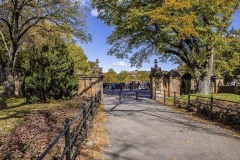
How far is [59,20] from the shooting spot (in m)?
21.0

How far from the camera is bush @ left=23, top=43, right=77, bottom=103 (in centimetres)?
1557

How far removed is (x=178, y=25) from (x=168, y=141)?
12.0m

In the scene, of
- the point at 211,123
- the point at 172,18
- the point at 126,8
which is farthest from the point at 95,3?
the point at 211,123

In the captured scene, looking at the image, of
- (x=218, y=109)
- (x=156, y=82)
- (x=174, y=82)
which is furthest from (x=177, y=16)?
(x=174, y=82)

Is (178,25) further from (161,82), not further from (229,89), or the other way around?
(229,89)

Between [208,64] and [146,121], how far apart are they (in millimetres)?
12571

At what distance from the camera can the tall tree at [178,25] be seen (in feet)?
52.7

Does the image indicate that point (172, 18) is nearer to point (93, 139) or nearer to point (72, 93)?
point (72, 93)

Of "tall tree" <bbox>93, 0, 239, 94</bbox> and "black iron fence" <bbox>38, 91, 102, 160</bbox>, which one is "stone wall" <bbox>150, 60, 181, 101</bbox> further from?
"black iron fence" <bbox>38, 91, 102, 160</bbox>

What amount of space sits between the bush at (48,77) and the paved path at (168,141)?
23.1 ft

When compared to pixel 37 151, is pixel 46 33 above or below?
above

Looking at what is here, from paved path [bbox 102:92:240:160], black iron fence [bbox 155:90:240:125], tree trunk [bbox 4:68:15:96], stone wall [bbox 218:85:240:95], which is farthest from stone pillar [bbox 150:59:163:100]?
tree trunk [bbox 4:68:15:96]

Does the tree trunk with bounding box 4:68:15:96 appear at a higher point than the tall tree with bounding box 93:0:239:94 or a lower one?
lower

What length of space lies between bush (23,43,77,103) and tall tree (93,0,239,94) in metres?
6.16
